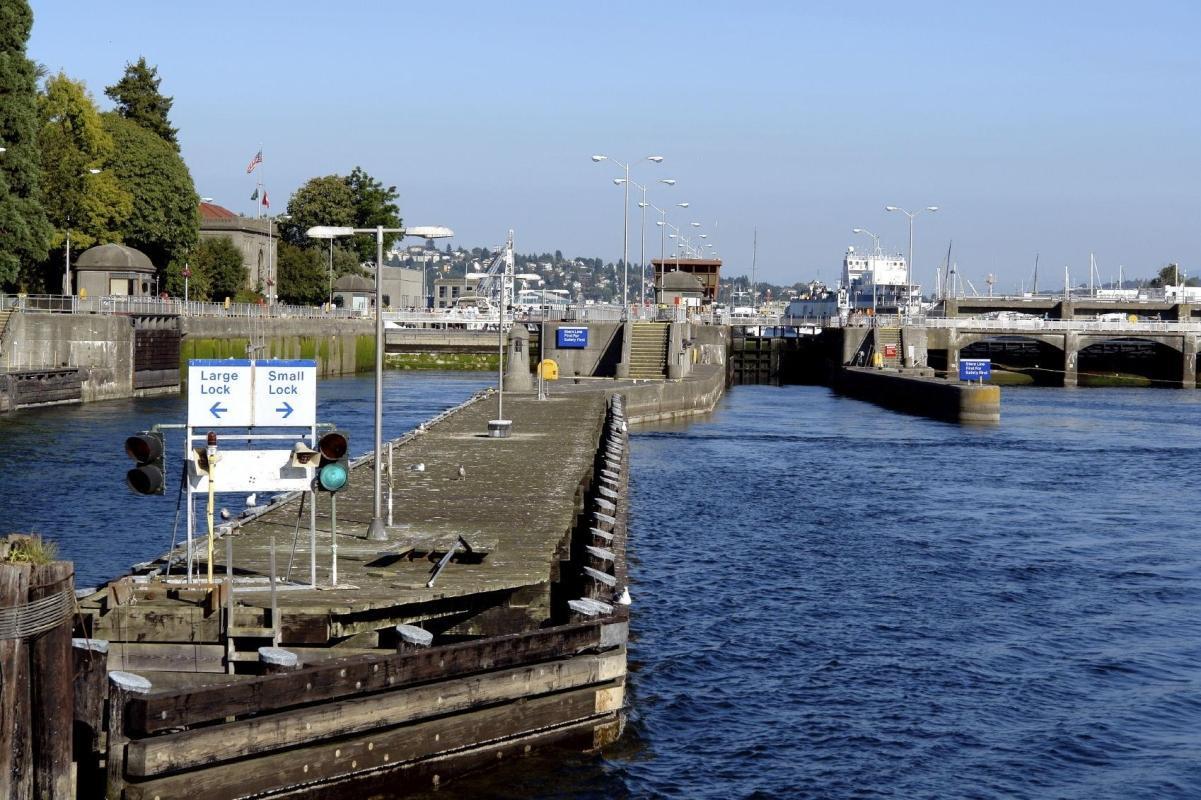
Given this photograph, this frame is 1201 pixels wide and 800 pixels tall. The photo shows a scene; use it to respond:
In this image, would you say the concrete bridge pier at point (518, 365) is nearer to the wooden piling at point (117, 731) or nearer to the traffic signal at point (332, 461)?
the traffic signal at point (332, 461)

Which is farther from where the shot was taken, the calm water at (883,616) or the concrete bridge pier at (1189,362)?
the concrete bridge pier at (1189,362)

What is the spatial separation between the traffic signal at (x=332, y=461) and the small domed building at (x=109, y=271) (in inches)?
2814

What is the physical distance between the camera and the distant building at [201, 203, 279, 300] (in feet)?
414

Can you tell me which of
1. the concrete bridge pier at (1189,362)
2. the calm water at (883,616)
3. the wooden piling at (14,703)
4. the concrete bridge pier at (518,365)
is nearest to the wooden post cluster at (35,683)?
the wooden piling at (14,703)

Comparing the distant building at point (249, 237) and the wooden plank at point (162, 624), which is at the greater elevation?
the distant building at point (249, 237)

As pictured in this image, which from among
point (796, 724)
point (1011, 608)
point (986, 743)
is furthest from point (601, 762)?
point (1011, 608)

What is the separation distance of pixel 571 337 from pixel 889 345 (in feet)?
87.8

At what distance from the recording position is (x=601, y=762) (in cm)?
1797

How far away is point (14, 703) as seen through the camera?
13133 millimetres

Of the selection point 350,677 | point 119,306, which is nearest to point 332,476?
point 350,677

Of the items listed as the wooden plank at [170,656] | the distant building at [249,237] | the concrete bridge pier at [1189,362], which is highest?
the distant building at [249,237]

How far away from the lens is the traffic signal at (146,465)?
16844mm

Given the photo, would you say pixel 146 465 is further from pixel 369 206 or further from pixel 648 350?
pixel 369 206

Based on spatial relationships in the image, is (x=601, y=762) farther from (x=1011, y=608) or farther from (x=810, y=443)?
(x=810, y=443)
